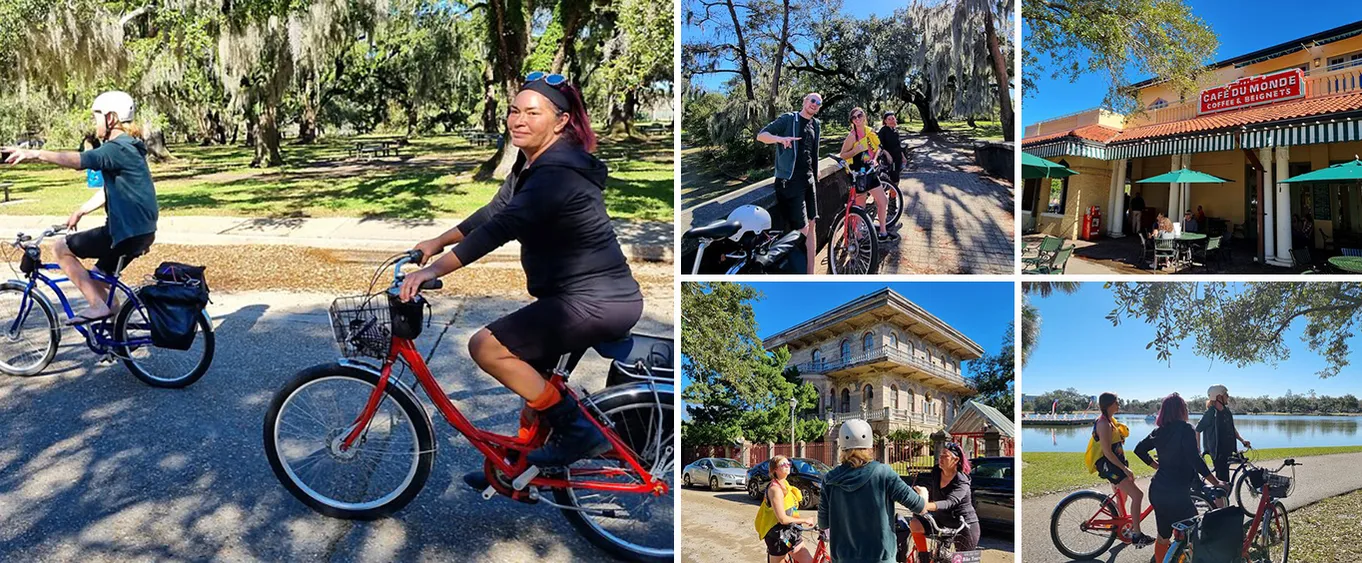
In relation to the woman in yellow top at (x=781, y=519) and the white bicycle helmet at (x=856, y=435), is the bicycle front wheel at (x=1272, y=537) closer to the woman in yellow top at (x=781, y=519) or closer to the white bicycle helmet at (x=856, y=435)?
the white bicycle helmet at (x=856, y=435)

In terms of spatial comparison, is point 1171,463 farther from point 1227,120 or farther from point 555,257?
point 555,257

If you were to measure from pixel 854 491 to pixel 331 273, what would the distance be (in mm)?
7569

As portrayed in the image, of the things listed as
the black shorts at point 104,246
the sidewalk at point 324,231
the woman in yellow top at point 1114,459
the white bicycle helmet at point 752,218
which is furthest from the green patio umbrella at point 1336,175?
the sidewalk at point 324,231

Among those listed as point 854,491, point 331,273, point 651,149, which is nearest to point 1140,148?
point 854,491

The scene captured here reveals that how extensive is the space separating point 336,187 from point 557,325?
15712mm

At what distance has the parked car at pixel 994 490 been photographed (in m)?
2.64

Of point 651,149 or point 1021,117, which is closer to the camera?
point 1021,117

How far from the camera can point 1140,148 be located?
2.40 meters

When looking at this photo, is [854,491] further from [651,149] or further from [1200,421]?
[651,149]

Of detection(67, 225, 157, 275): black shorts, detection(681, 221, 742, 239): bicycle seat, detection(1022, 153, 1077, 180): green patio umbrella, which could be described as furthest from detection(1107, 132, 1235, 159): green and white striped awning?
detection(67, 225, 157, 275): black shorts

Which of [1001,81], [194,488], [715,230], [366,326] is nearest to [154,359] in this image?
[194,488]

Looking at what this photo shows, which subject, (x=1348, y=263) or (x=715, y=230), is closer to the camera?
(x=1348, y=263)

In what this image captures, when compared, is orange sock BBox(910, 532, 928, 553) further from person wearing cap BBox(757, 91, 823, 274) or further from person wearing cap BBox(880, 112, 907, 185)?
person wearing cap BBox(880, 112, 907, 185)

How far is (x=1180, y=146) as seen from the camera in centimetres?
230
